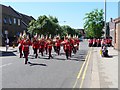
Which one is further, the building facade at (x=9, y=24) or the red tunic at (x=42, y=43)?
the building facade at (x=9, y=24)

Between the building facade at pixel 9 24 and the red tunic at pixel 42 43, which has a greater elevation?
the building facade at pixel 9 24

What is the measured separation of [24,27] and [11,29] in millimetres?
11450

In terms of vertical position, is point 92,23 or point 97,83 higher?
point 92,23

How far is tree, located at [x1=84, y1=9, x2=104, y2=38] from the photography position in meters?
56.0

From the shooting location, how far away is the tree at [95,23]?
56031 mm

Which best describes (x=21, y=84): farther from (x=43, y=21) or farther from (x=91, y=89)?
(x=43, y=21)

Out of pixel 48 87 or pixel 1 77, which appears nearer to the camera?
pixel 48 87

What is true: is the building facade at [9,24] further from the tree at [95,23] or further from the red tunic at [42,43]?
the red tunic at [42,43]

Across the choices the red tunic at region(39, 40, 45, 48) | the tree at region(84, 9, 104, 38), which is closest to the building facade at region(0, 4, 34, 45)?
the tree at region(84, 9, 104, 38)

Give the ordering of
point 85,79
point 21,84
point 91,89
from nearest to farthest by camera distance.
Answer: point 91,89 → point 21,84 → point 85,79

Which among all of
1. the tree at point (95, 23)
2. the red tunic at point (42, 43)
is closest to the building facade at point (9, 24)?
the tree at point (95, 23)

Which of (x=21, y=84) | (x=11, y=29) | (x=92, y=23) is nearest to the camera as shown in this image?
(x=21, y=84)

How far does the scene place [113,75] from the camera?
13438 millimetres

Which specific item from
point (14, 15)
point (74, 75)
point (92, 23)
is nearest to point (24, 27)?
point (14, 15)
